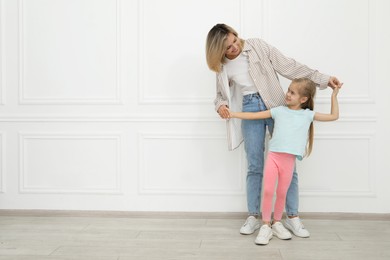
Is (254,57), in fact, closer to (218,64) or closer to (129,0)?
(218,64)

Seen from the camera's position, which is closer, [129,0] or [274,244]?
[274,244]

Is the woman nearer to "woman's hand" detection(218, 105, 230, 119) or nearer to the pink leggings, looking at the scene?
"woman's hand" detection(218, 105, 230, 119)

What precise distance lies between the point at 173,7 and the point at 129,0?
12.0 inches

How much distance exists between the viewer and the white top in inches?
108

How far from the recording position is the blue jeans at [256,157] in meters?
2.74

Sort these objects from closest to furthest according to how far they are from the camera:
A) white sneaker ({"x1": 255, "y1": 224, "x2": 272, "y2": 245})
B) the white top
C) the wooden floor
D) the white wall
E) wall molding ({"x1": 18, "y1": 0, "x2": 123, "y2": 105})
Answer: the wooden floor, white sneaker ({"x1": 255, "y1": 224, "x2": 272, "y2": 245}), the white top, the white wall, wall molding ({"x1": 18, "y1": 0, "x2": 123, "y2": 105})

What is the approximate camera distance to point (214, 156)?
308cm

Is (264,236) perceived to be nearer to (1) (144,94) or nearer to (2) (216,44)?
(2) (216,44)

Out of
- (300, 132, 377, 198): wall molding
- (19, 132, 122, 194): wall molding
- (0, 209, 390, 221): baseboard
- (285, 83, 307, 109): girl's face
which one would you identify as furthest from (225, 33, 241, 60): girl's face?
(0, 209, 390, 221): baseboard

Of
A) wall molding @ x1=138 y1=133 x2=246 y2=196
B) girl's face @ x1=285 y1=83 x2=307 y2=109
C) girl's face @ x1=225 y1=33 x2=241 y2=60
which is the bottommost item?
wall molding @ x1=138 y1=133 x2=246 y2=196

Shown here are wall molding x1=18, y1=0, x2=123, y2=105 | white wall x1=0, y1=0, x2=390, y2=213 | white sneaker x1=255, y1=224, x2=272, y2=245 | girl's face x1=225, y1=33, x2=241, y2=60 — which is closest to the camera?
white sneaker x1=255, y1=224, x2=272, y2=245

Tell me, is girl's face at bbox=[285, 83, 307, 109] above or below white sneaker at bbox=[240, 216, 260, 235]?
above

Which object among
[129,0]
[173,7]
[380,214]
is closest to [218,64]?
[173,7]

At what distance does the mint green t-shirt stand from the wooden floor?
0.52 metres
